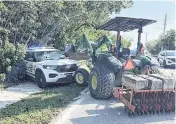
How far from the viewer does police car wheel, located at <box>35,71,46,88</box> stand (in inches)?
460

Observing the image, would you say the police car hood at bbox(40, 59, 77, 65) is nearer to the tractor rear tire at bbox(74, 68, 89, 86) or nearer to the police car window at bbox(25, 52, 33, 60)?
the tractor rear tire at bbox(74, 68, 89, 86)

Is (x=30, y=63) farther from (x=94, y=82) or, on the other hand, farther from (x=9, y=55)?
(x=94, y=82)

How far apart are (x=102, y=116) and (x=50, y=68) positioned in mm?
4788

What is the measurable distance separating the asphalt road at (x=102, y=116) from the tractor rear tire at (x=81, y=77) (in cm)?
243

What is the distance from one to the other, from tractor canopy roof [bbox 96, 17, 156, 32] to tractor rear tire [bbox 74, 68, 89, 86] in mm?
1894

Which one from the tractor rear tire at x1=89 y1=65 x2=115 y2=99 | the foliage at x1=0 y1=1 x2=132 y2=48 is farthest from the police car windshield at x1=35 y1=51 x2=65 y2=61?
the tractor rear tire at x1=89 y1=65 x2=115 y2=99

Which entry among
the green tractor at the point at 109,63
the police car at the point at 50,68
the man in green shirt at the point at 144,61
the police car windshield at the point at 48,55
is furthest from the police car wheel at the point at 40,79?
the man in green shirt at the point at 144,61

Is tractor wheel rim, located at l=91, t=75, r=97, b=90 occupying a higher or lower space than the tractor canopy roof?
lower

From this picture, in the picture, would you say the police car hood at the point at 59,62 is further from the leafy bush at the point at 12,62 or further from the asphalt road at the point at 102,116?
the asphalt road at the point at 102,116

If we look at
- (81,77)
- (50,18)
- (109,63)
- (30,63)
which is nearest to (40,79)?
(30,63)

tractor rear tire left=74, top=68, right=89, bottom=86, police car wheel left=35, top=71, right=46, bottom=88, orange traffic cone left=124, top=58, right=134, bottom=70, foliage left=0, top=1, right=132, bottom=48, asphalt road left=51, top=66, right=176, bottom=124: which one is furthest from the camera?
foliage left=0, top=1, right=132, bottom=48

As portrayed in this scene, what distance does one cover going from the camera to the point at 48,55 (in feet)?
42.6

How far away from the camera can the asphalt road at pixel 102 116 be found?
23.4 ft

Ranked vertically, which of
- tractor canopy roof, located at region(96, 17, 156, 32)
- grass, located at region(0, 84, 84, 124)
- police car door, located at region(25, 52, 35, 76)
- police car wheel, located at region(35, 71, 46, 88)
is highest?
tractor canopy roof, located at region(96, 17, 156, 32)
